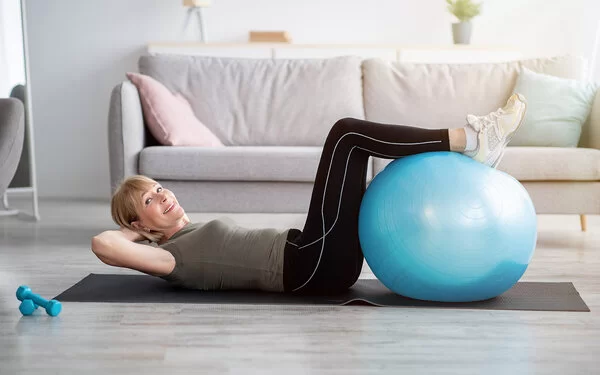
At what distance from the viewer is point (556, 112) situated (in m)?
4.07

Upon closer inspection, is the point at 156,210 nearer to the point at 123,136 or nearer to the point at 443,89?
the point at 123,136

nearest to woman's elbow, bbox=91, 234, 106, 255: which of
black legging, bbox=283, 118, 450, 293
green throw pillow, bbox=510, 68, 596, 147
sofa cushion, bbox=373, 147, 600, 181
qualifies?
black legging, bbox=283, 118, 450, 293

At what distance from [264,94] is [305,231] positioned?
2.02m

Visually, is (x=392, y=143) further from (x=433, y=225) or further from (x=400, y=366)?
(x=400, y=366)

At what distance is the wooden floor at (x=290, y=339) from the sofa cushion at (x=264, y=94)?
1.75 m

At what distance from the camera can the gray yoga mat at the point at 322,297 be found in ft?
7.94

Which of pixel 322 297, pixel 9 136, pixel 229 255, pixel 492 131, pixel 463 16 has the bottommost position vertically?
pixel 322 297

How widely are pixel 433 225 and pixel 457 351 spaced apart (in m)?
0.43

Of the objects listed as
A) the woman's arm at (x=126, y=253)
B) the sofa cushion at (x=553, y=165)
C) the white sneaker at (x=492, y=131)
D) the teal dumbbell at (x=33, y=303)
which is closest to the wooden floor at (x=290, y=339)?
the teal dumbbell at (x=33, y=303)

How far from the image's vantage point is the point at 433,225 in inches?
89.1

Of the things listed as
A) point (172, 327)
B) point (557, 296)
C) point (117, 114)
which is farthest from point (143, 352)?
point (117, 114)

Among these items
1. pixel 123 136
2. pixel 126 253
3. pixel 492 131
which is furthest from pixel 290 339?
pixel 123 136

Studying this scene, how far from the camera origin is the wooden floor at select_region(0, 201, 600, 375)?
5.97 feet

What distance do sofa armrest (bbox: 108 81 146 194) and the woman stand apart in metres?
1.11
